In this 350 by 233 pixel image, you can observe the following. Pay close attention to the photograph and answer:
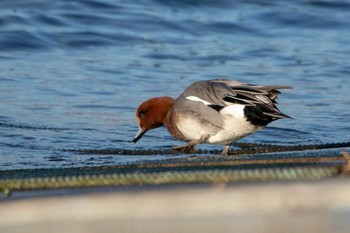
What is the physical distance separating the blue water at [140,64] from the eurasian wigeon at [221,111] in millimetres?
588

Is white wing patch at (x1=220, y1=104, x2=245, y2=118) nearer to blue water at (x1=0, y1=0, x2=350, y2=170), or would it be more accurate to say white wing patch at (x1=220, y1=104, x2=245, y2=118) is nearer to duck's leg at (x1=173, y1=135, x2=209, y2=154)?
duck's leg at (x1=173, y1=135, x2=209, y2=154)

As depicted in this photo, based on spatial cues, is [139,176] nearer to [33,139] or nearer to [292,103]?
[33,139]

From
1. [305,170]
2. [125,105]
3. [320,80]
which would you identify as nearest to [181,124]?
[125,105]

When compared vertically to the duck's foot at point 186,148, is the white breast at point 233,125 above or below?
above

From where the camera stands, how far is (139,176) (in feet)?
10.7

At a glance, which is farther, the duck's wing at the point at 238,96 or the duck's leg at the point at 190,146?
the duck's leg at the point at 190,146

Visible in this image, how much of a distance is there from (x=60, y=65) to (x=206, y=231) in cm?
859

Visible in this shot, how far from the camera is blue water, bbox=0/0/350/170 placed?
813cm

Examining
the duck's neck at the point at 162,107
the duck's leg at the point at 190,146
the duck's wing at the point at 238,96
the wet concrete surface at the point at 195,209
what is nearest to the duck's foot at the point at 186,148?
the duck's leg at the point at 190,146

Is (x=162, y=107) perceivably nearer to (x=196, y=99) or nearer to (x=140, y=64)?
(x=196, y=99)

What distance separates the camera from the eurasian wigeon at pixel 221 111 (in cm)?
631

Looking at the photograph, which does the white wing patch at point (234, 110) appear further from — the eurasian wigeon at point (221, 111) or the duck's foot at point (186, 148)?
the duck's foot at point (186, 148)

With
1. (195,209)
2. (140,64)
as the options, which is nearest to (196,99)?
(195,209)

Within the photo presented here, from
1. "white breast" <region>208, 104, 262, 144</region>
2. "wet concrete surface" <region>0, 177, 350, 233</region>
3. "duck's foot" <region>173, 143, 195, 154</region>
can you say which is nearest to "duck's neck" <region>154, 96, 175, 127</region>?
"duck's foot" <region>173, 143, 195, 154</region>
